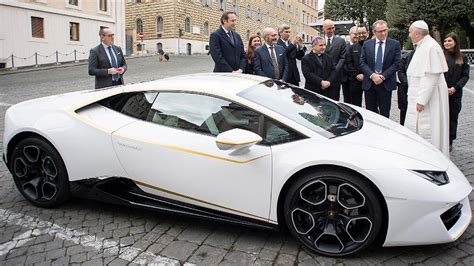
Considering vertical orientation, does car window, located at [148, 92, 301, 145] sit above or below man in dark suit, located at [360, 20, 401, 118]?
below

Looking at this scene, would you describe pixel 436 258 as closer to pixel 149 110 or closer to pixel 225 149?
pixel 225 149

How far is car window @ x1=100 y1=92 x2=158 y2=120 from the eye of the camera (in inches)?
153

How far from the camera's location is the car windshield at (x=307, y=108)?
3.51m

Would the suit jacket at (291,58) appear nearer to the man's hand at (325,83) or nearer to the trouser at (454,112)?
the man's hand at (325,83)

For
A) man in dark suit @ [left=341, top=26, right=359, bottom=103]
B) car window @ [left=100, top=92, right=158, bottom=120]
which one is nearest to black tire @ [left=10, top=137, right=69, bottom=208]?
car window @ [left=100, top=92, right=158, bottom=120]

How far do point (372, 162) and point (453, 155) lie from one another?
3567mm

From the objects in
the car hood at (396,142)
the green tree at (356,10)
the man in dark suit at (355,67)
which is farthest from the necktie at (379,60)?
the green tree at (356,10)

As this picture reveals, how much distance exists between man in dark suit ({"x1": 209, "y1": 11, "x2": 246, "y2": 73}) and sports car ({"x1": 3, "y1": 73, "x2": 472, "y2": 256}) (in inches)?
99.4

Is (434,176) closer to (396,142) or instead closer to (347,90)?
(396,142)

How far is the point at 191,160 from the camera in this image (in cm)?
346

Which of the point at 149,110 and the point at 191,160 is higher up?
the point at 149,110

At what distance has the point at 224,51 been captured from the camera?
693 cm

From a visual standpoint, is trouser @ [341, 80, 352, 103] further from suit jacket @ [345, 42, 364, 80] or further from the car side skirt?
the car side skirt

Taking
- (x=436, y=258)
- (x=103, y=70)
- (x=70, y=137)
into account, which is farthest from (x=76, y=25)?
(x=436, y=258)
